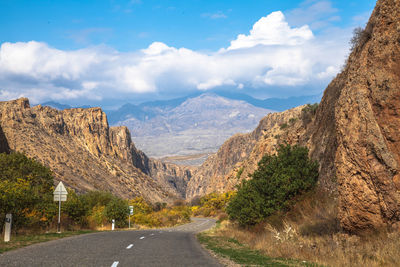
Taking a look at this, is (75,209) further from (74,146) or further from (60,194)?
(74,146)

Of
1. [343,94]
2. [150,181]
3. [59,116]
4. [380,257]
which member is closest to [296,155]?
[343,94]

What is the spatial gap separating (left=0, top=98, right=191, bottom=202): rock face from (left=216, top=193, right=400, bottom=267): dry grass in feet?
132

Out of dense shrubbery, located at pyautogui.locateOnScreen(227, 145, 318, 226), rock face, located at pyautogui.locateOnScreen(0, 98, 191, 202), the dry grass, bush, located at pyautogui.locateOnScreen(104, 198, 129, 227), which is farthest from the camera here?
rock face, located at pyautogui.locateOnScreen(0, 98, 191, 202)

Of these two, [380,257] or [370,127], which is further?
[370,127]

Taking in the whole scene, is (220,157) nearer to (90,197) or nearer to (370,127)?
(90,197)

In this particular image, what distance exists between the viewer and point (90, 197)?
49719 millimetres

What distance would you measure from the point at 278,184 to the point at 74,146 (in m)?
84.6

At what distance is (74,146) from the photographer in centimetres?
9794

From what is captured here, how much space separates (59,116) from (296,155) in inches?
3634

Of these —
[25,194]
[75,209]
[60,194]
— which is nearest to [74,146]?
[75,209]

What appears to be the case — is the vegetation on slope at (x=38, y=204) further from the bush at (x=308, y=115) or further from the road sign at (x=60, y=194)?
the bush at (x=308, y=115)

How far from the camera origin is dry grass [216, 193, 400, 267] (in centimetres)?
1035

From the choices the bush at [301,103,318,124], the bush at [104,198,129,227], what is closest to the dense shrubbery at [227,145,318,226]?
the bush at [301,103,318,124]

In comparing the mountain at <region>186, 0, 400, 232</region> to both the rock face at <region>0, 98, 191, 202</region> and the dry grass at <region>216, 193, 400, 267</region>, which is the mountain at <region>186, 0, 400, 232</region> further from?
the rock face at <region>0, 98, 191, 202</region>
